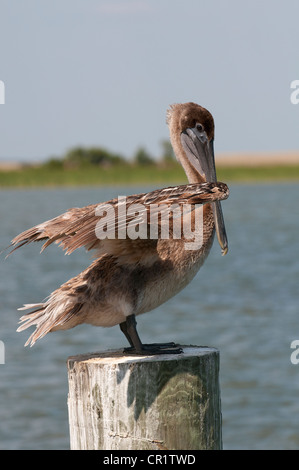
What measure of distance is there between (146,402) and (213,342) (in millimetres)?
9290

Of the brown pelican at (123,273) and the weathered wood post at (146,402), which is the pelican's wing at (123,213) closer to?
the brown pelican at (123,273)

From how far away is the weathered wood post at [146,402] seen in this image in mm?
3342

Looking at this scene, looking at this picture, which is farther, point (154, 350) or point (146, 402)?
point (154, 350)

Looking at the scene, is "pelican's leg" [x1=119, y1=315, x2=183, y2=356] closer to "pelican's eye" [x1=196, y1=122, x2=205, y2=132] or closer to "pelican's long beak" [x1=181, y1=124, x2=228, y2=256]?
"pelican's long beak" [x1=181, y1=124, x2=228, y2=256]

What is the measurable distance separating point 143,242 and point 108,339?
8.35 m

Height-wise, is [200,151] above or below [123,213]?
above

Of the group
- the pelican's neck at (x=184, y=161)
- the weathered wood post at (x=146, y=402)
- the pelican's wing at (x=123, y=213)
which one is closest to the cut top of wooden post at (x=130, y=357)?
the weathered wood post at (x=146, y=402)

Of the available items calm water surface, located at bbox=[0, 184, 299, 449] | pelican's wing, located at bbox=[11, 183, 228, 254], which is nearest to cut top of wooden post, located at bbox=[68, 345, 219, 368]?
pelican's wing, located at bbox=[11, 183, 228, 254]

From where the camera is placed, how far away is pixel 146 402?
3338 mm

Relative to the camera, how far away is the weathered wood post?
3342 millimetres

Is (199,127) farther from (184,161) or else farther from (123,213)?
(123,213)

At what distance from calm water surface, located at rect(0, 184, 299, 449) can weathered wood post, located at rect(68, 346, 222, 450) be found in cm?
560

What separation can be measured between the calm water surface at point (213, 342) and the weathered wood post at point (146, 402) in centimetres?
560

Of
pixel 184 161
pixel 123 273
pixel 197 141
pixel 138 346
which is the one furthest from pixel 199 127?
pixel 138 346
